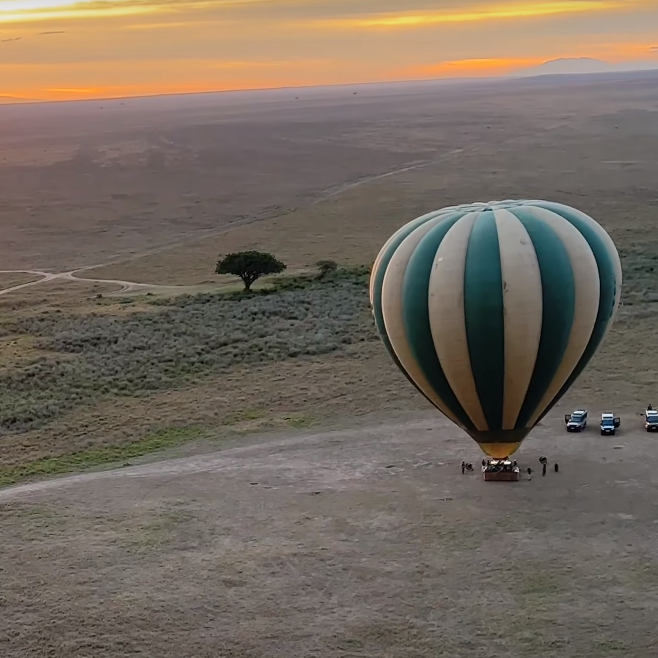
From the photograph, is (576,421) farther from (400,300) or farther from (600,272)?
(400,300)

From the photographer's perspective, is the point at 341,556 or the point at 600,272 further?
the point at 600,272

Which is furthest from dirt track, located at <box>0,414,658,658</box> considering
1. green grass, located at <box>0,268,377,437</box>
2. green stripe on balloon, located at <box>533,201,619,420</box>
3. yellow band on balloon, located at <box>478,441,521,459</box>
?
green grass, located at <box>0,268,377,437</box>

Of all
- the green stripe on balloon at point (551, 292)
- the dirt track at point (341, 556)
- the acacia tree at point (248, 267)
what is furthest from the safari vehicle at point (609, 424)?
the acacia tree at point (248, 267)

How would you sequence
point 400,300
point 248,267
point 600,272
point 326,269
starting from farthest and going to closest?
point 326,269, point 248,267, point 600,272, point 400,300

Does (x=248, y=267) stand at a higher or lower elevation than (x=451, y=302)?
lower

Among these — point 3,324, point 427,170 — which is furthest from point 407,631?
point 427,170

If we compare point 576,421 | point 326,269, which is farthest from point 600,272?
point 326,269
